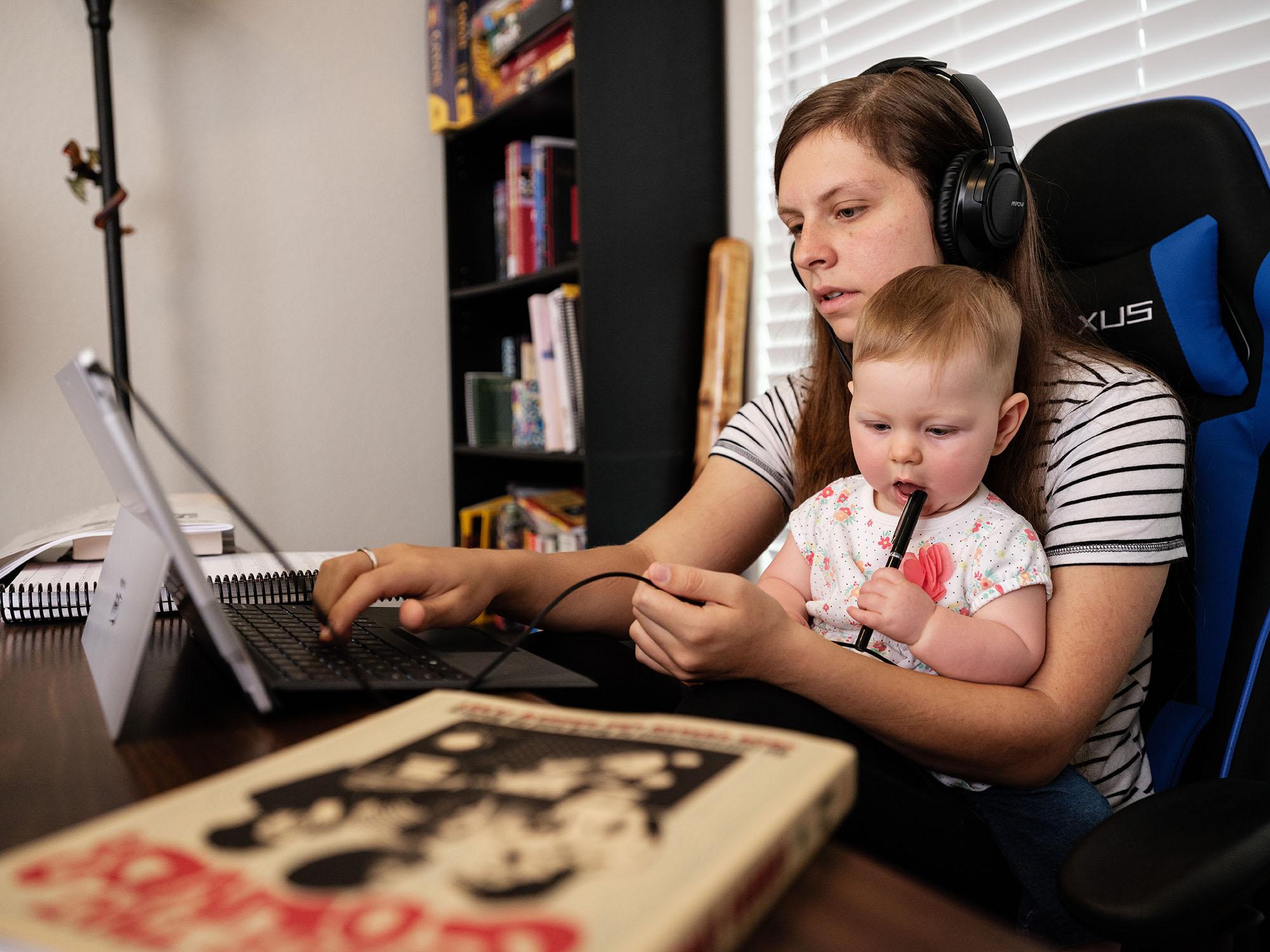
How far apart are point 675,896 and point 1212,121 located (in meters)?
0.90

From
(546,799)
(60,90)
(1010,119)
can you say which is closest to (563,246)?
(1010,119)

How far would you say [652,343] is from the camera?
1.96 metres

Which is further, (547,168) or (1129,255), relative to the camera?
(547,168)

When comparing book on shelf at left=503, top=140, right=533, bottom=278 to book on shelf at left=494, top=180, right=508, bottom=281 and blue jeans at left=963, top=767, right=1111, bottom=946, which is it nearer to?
book on shelf at left=494, top=180, right=508, bottom=281

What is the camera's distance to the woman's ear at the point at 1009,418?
2.99 feet

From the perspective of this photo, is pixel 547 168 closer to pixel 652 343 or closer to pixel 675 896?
pixel 652 343

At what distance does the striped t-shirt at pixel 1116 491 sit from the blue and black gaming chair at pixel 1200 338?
38 millimetres

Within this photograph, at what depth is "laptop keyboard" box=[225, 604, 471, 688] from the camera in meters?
0.63

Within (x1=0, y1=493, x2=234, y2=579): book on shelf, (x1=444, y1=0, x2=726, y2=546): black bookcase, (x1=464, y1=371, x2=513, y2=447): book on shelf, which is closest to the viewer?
(x1=0, y1=493, x2=234, y2=579): book on shelf

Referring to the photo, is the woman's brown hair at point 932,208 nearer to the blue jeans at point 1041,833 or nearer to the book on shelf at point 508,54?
the blue jeans at point 1041,833

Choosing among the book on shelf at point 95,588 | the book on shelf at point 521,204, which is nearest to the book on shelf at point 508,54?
the book on shelf at point 521,204

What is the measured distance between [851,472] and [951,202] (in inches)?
12.5

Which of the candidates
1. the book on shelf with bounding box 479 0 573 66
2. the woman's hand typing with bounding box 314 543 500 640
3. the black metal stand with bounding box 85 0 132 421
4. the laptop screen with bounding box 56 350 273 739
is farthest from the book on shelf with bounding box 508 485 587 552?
the laptop screen with bounding box 56 350 273 739

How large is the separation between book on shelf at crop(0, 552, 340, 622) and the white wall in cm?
111
